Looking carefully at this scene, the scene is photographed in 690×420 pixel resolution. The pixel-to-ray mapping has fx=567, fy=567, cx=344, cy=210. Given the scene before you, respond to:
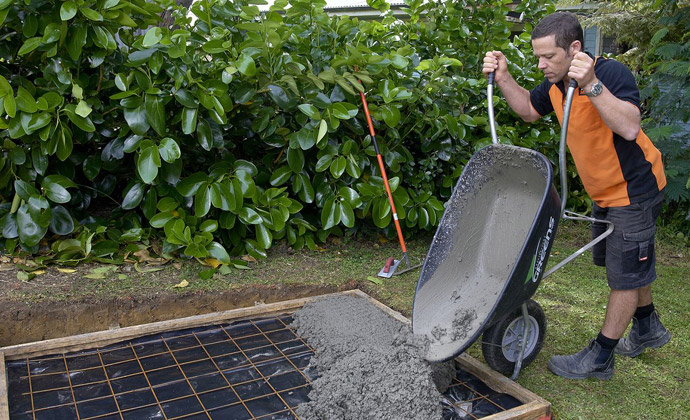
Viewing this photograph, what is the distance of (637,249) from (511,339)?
2.01 ft

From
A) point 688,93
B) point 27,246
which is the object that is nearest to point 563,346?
point 688,93

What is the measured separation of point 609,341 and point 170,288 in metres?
2.24

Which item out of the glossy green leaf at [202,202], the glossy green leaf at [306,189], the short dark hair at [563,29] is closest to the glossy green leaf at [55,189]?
the glossy green leaf at [202,202]

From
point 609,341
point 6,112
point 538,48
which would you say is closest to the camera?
point 538,48

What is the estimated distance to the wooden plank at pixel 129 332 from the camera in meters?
2.50

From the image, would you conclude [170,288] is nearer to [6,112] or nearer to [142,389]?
[142,389]

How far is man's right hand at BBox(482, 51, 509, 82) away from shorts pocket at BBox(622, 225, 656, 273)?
0.84 m

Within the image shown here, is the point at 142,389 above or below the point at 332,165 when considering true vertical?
below

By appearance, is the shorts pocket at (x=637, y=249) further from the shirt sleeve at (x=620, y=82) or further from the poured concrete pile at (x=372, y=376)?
the poured concrete pile at (x=372, y=376)

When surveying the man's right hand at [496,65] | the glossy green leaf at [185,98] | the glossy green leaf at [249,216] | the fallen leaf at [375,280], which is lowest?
the fallen leaf at [375,280]

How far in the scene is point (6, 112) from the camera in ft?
9.46

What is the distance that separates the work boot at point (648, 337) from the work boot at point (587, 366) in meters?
0.29

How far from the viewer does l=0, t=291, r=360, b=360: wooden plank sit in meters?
2.50

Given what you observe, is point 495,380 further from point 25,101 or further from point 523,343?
point 25,101
